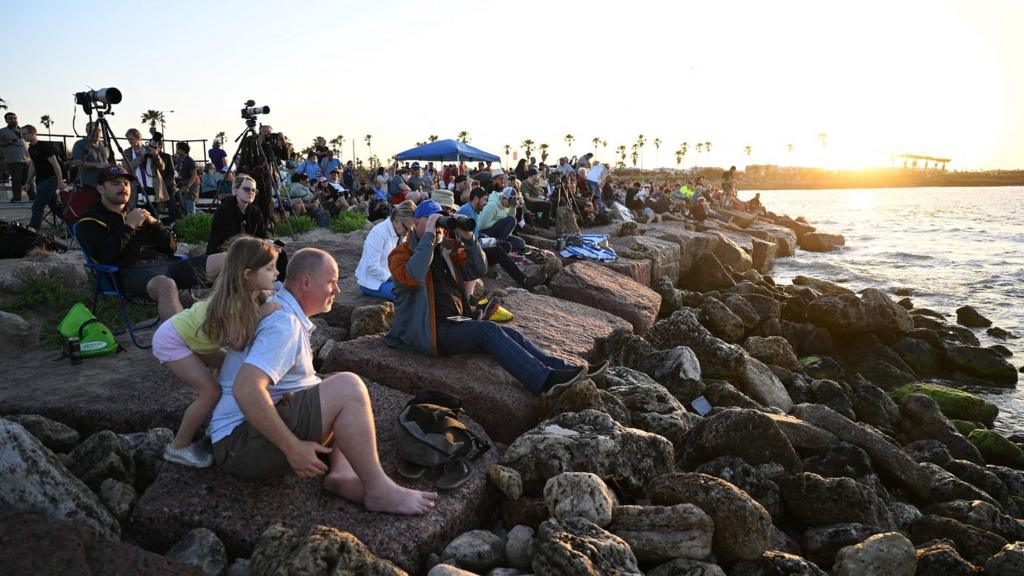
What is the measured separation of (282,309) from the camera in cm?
289

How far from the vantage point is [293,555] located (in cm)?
242

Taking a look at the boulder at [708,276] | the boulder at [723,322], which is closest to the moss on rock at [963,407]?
the boulder at [723,322]

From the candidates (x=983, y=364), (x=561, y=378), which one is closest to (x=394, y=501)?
(x=561, y=378)

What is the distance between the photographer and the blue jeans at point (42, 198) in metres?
9.15

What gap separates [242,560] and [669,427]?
115 inches

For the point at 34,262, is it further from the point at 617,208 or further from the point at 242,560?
the point at 617,208

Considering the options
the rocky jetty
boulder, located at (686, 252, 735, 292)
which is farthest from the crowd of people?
boulder, located at (686, 252, 735, 292)

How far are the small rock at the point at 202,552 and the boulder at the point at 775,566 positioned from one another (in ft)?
7.47

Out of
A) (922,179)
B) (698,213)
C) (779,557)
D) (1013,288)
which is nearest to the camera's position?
(779,557)

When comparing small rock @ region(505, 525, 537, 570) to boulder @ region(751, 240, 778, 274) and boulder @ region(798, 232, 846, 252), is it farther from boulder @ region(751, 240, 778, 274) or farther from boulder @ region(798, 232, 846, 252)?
boulder @ region(798, 232, 846, 252)

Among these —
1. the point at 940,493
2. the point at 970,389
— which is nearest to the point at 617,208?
the point at 970,389

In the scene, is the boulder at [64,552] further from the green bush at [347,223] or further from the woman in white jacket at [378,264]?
the green bush at [347,223]

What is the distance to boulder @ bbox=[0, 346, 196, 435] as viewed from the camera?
385 cm

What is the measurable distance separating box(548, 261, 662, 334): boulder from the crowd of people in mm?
437
